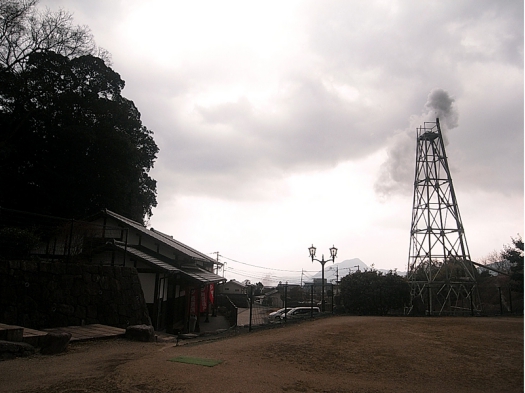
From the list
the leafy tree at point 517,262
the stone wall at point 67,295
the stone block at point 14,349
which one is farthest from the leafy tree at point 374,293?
the stone block at point 14,349

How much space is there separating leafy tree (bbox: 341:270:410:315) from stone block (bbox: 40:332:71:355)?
50.8 ft

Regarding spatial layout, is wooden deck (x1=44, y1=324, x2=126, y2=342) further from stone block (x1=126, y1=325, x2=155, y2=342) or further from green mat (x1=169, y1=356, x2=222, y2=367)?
green mat (x1=169, y1=356, x2=222, y2=367)

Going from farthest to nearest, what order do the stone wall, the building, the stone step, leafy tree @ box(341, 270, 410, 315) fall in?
leafy tree @ box(341, 270, 410, 315) < the building < the stone wall < the stone step

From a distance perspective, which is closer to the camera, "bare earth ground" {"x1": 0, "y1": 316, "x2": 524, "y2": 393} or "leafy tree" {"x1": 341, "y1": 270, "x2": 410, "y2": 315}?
"bare earth ground" {"x1": 0, "y1": 316, "x2": 524, "y2": 393}

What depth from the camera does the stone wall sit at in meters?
10.2

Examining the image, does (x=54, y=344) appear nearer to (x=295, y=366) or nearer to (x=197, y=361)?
(x=197, y=361)

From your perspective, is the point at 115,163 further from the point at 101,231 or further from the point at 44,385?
→ the point at 44,385

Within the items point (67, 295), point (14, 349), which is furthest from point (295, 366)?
point (67, 295)

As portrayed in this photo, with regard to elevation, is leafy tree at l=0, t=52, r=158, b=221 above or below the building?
above

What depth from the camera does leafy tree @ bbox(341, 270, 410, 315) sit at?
19.8 m

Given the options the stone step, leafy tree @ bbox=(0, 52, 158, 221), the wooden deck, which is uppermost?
leafy tree @ bbox=(0, 52, 158, 221)

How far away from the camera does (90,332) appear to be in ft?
34.7

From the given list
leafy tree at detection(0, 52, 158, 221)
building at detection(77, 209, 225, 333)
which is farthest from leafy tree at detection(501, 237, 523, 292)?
leafy tree at detection(0, 52, 158, 221)

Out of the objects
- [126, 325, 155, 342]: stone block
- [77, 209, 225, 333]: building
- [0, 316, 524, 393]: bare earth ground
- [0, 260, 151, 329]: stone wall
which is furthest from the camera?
[77, 209, 225, 333]: building
